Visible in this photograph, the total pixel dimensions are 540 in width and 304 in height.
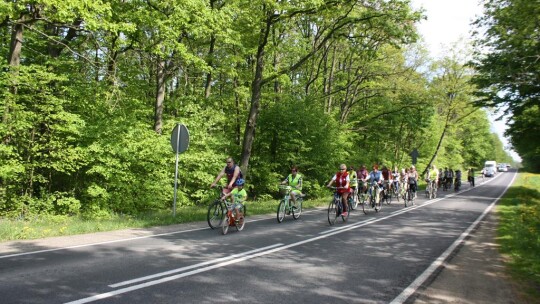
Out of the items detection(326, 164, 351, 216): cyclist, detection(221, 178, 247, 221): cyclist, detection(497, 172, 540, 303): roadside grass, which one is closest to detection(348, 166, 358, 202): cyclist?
detection(326, 164, 351, 216): cyclist

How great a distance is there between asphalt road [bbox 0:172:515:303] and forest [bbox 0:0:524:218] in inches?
195

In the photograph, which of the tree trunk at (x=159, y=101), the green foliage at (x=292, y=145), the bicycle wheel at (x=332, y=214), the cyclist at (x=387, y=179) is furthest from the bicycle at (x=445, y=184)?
the tree trunk at (x=159, y=101)

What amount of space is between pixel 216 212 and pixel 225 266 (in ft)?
13.9

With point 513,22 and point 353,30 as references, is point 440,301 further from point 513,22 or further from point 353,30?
point 353,30

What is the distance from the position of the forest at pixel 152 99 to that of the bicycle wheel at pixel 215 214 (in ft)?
15.3

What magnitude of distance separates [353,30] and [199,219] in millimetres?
17344

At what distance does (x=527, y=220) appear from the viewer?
1294 cm

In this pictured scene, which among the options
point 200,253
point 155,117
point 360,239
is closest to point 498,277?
point 360,239

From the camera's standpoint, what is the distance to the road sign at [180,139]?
12.6m

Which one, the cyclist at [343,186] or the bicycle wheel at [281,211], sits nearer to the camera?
the bicycle wheel at [281,211]

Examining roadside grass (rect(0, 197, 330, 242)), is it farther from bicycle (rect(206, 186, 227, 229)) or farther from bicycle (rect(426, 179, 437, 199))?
bicycle (rect(426, 179, 437, 199))

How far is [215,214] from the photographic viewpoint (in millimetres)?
10664

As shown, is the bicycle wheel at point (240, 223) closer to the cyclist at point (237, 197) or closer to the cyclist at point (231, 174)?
the cyclist at point (237, 197)

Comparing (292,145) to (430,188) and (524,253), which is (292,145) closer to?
(430,188)
